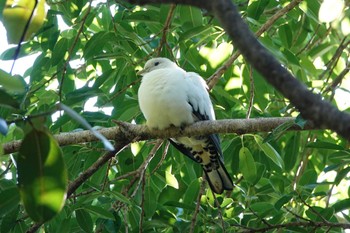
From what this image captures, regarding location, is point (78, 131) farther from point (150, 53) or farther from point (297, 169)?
point (297, 169)

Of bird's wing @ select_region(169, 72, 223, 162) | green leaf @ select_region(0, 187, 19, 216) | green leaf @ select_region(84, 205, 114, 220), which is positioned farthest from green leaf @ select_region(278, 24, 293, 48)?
green leaf @ select_region(0, 187, 19, 216)

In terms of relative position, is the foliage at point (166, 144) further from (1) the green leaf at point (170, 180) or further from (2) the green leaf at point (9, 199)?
(2) the green leaf at point (9, 199)

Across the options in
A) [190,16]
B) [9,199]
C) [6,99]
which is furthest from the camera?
[190,16]

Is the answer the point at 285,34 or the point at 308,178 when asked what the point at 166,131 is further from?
the point at 285,34

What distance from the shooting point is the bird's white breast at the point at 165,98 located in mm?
4156

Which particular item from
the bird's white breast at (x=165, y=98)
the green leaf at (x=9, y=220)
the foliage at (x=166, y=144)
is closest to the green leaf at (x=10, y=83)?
the foliage at (x=166, y=144)

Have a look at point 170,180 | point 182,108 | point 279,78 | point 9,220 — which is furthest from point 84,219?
point 279,78

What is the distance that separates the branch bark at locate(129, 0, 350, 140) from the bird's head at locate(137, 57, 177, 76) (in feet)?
10.5

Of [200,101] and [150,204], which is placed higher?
[200,101]

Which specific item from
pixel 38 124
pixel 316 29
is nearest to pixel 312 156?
pixel 316 29

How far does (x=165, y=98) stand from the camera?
14.1ft

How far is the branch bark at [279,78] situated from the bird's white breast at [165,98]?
2717 millimetres

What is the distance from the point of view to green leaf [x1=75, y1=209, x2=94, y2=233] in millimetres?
3867

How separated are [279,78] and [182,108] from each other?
297cm
